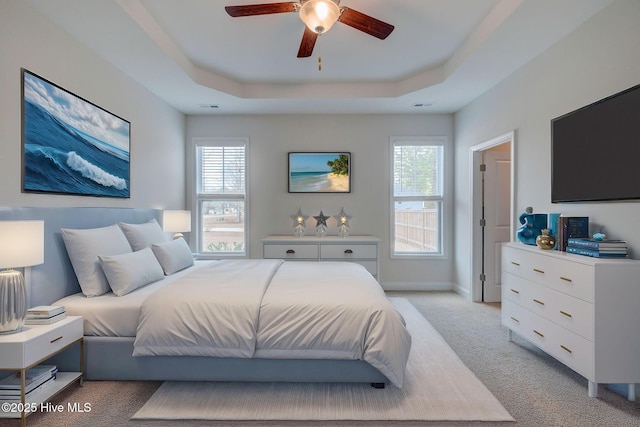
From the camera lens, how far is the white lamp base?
5.87 feet

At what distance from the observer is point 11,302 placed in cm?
180

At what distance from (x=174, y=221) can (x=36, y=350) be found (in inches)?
87.7

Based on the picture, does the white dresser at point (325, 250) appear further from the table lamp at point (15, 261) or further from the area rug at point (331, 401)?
the table lamp at point (15, 261)

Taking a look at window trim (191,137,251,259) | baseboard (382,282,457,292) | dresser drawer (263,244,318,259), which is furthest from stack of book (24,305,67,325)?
baseboard (382,282,457,292)

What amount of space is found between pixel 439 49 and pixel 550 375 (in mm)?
2979

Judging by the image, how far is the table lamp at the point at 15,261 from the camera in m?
1.75

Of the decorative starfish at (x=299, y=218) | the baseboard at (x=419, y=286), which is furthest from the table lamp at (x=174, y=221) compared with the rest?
the baseboard at (x=419, y=286)

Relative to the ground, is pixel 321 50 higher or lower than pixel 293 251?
higher

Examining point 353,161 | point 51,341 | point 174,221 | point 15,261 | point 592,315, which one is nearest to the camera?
point 15,261

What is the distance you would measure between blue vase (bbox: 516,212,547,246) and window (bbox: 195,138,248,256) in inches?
138

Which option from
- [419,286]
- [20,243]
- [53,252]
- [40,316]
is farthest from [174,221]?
[419,286]

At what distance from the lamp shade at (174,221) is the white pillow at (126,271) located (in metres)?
1.24

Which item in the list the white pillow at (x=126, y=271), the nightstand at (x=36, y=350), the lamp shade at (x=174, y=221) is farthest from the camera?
the lamp shade at (x=174, y=221)

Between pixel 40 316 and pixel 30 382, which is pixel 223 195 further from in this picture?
pixel 30 382
